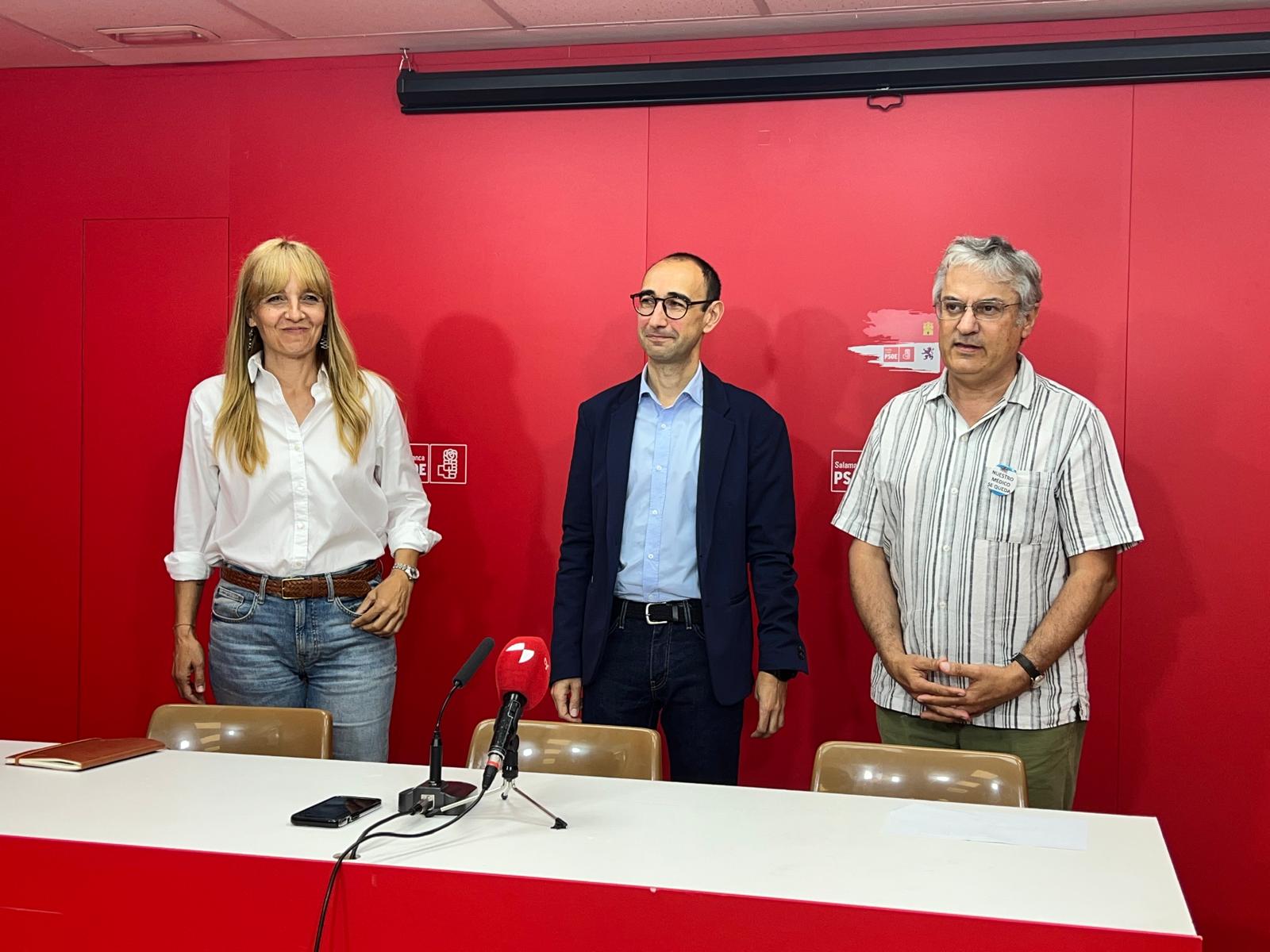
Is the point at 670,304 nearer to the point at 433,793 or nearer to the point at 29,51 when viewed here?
the point at 433,793

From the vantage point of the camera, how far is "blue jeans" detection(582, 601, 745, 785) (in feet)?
10.5

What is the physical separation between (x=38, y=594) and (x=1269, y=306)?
453 cm

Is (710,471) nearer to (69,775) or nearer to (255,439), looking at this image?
(255,439)

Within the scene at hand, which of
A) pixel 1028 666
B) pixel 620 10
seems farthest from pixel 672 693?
pixel 620 10

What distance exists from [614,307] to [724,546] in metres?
1.31

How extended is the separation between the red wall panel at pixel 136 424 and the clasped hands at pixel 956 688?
2782 millimetres

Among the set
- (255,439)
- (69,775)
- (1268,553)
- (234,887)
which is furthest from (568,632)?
(1268,553)

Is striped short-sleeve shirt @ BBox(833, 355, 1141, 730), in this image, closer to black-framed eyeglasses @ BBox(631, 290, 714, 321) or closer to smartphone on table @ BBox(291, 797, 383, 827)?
black-framed eyeglasses @ BBox(631, 290, 714, 321)

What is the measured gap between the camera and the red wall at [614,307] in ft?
12.5

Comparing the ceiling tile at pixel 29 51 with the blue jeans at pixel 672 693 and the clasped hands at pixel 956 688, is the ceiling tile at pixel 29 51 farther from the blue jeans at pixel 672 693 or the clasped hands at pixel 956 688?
the clasped hands at pixel 956 688

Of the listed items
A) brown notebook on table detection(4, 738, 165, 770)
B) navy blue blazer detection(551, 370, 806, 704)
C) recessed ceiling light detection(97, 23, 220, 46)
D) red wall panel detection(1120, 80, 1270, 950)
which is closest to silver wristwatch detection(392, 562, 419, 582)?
navy blue blazer detection(551, 370, 806, 704)

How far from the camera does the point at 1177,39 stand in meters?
3.69

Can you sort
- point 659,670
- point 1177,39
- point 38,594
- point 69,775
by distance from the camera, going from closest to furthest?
point 69,775, point 659,670, point 1177,39, point 38,594

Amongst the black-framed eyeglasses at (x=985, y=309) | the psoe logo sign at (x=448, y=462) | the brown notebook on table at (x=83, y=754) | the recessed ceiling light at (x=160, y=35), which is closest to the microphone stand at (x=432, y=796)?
the brown notebook on table at (x=83, y=754)
